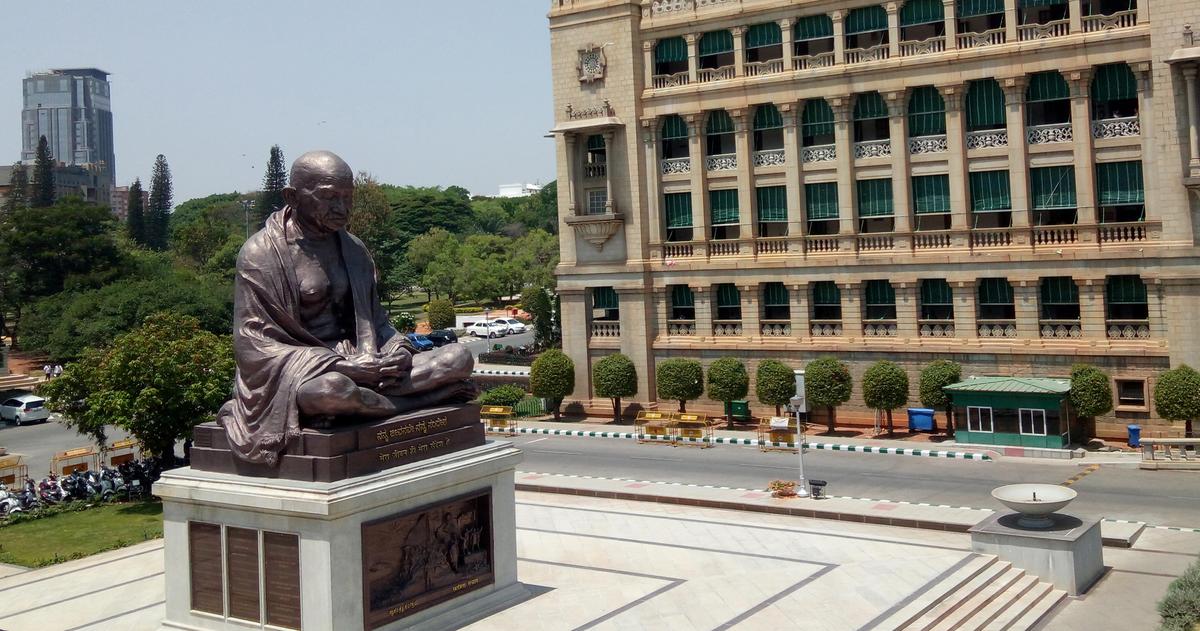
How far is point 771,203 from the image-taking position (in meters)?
44.2

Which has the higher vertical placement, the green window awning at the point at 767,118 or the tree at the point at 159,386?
the green window awning at the point at 767,118

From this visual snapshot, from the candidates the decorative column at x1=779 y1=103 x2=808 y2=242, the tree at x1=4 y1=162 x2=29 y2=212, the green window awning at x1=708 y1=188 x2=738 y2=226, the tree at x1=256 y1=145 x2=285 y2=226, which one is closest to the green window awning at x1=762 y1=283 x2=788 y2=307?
the decorative column at x1=779 y1=103 x2=808 y2=242

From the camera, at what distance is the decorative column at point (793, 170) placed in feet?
142

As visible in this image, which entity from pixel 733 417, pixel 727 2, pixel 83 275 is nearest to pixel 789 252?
pixel 733 417

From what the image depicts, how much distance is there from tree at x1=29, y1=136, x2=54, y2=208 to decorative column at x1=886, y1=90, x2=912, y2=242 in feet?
319

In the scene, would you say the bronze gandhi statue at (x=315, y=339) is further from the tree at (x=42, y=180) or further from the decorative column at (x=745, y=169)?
the tree at (x=42, y=180)

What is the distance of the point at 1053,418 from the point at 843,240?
9.76 m

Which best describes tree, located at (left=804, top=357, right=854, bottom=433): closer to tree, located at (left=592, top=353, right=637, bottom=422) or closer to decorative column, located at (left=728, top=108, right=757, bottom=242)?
decorative column, located at (left=728, top=108, right=757, bottom=242)

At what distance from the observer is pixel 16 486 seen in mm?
38188

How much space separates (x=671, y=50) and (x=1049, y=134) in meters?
14.7

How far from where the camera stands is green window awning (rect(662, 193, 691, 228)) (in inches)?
1801

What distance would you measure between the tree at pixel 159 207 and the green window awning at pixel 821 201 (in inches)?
3921

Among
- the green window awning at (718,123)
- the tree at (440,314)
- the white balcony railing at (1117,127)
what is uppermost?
the green window awning at (718,123)

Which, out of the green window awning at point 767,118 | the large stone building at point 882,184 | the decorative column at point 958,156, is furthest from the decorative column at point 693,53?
the decorative column at point 958,156
